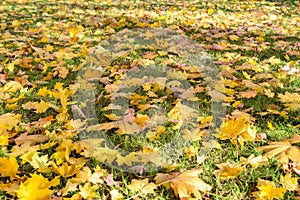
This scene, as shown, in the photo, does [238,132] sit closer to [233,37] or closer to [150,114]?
[150,114]

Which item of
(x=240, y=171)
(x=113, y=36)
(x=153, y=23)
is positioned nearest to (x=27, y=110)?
(x=240, y=171)

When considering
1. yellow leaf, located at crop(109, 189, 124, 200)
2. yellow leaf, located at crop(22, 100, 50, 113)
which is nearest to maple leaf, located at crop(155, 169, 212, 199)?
yellow leaf, located at crop(109, 189, 124, 200)

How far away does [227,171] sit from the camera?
160 centimetres

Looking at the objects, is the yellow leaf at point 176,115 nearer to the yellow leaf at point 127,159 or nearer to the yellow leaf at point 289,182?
the yellow leaf at point 127,159

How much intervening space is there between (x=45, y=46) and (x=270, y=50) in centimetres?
259

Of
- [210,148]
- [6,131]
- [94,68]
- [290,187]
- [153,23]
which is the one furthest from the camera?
[153,23]

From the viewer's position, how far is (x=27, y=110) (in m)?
2.37

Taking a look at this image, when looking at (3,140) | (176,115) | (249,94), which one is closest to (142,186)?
(176,115)

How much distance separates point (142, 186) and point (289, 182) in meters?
0.67

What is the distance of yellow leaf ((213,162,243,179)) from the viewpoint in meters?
1.57

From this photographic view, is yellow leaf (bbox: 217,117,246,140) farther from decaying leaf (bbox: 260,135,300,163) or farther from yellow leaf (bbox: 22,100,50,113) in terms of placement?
yellow leaf (bbox: 22,100,50,113)

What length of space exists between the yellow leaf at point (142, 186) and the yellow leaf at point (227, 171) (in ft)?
1.09

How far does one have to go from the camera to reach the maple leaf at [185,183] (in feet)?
4.72

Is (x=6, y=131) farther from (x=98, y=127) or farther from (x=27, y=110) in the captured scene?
(x=98, y=127)
